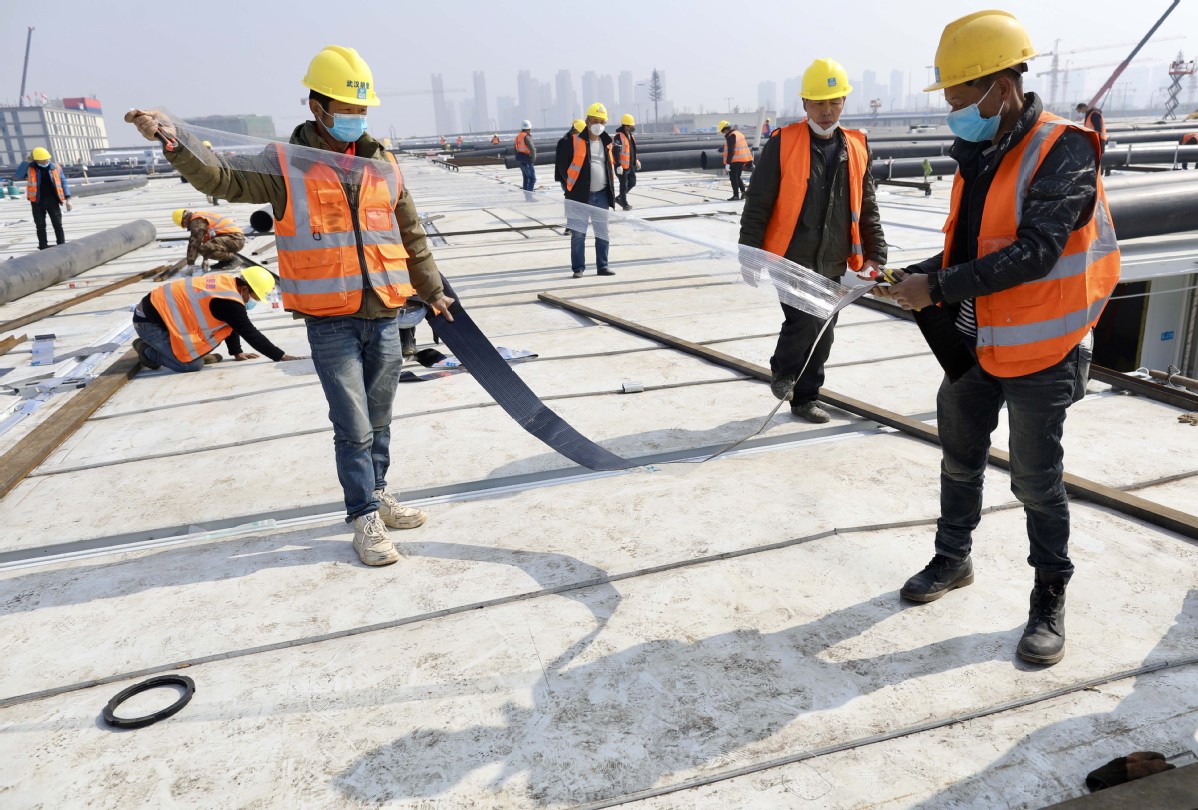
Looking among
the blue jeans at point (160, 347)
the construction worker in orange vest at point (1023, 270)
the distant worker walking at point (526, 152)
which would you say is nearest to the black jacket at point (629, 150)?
the distant worker walking at point (526, 152)

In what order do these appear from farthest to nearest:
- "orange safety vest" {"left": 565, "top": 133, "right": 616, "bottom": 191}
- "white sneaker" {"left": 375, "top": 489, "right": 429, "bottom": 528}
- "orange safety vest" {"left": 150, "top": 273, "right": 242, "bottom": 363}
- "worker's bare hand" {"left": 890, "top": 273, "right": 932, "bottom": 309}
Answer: "orange safety vest" {"left": 565, "top": 133, "right": 616, "bottom": 191} → "orange safety vest" {"left": 150, "top": 273, "right": 242, "bottom": 363} → "white sneaker" {"left": 375, "top": 489, "right": 429, "bottom": 528} → "worker's bare hand" {"left": 890, "top": 273, "right": 932, "bottom": 309}

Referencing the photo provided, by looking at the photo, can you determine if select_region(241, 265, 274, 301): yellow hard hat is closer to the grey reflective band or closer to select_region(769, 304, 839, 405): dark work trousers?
select_region(769, 304, 839, 405): dark work trousers

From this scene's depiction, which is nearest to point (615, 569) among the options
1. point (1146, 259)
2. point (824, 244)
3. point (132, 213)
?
point (824, 244)

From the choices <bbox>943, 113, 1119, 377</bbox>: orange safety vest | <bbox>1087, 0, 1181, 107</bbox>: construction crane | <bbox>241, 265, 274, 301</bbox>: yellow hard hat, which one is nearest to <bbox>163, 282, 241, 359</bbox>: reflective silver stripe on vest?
<bbox>241, 265, 274, 301</bbox>: yellow hard hat

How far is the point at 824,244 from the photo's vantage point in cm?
431

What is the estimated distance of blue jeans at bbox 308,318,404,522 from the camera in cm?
308

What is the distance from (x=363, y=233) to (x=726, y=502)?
1799 millimetres

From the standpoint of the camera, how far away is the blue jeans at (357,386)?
10.1 feet

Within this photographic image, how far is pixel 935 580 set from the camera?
2711 mm

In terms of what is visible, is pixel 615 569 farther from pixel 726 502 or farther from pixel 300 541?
pixel 300 541

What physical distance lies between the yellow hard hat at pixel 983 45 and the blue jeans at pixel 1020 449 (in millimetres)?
816

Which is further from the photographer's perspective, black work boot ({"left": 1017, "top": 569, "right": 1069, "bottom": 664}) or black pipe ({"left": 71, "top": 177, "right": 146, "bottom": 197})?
black pipe ({"left": 71, "top": 177, "right": 146, "bottom": 197})

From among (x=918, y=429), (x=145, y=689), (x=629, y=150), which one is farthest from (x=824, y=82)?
(x=629, y=150)

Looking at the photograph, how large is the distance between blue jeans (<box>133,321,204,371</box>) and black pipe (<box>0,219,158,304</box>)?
13.6 feet
